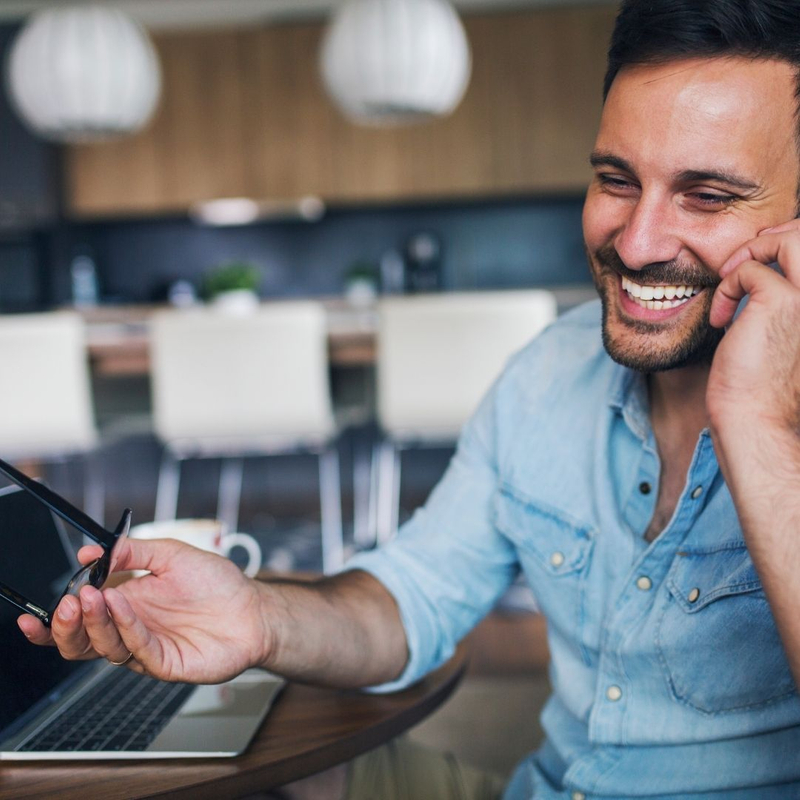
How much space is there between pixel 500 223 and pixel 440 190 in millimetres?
433

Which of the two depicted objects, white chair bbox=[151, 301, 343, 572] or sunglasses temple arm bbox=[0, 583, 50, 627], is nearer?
sunglasses temple arm bbox=[0, 583, 50, 627]

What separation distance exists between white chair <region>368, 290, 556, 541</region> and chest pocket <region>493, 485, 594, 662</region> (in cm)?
189

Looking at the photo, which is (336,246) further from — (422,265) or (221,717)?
(221,717)

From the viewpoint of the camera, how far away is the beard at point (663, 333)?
2.87ft

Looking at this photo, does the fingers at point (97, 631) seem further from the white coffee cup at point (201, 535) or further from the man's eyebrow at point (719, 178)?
the man's eyebrow at point (719, 178)

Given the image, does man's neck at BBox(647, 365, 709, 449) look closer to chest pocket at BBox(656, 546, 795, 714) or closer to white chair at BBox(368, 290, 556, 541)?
chest pocket at BBox(656, 546, 795, 714)

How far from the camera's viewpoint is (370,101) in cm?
362

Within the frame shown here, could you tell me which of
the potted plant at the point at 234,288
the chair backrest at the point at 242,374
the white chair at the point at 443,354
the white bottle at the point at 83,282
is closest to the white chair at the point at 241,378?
the chair backrest at the point at 242,374

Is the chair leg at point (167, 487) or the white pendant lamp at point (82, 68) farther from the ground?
the white pendant lamp at point (82, 68)

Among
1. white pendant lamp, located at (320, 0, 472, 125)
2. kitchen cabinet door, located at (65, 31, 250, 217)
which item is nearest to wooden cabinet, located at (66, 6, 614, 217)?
kitchen cabinet door, located at (65, 31, 250, 217)

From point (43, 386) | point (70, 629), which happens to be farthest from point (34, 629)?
point (43, 386)

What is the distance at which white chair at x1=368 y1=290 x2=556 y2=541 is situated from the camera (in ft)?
9.60

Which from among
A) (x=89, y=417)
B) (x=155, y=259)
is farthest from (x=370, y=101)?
(x=155, y=259)

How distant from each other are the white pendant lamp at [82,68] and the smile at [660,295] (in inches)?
122
